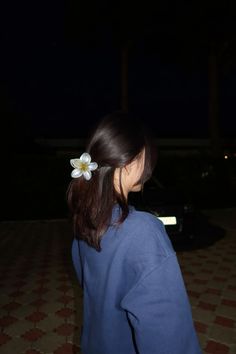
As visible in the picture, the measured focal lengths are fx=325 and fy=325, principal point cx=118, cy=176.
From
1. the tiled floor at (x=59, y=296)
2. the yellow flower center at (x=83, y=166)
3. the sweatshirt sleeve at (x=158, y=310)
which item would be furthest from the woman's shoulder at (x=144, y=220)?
the tiled floor at (x=59, y=296)

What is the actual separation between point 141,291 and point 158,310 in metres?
0.08

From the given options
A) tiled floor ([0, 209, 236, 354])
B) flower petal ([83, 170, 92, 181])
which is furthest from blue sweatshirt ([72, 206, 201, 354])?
tiled floor ([0, 209, 236, 354])

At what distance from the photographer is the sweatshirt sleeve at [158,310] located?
1.07m

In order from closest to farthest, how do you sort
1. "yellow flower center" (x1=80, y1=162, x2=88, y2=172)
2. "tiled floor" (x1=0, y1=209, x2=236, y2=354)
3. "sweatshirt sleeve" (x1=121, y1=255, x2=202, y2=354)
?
"sweatshirt sleeve" (x1=121, y1=255, x2=202, y2=354), "yellow flower center" (x1=80, y1=162, x2=88, y2=172), "tiled floor" (x1=0, y1=209, x2=236, y2=354)

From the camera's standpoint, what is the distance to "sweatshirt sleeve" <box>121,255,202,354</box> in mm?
1069

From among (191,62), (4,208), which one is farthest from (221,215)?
(191,62)

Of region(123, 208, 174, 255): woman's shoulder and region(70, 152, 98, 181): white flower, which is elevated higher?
region(70, 152, 98, 181): white flower

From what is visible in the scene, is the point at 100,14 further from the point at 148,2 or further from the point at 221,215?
the point at 221,215

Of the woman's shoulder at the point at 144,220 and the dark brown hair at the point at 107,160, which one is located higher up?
the dark brown hair at the point at 107,160

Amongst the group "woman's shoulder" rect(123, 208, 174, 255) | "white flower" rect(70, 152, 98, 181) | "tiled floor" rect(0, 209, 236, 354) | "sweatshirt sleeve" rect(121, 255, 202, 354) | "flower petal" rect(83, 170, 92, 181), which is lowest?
"tiled floor" rect(0, 209, 236, 354)

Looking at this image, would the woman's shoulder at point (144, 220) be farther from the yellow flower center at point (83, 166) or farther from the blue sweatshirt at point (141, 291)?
the yellow flower center at point (83, 166)

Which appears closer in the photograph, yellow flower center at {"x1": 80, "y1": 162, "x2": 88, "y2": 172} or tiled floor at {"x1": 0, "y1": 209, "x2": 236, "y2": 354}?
yellow flower center at {"x1": 80, "y1": 162, "x2": 88, "y2": 172}

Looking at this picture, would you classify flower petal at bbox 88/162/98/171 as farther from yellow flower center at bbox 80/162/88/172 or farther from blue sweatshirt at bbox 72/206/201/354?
blue sweatshirt at bbox 72/206/201/354

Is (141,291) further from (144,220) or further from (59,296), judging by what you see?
(59,296)
